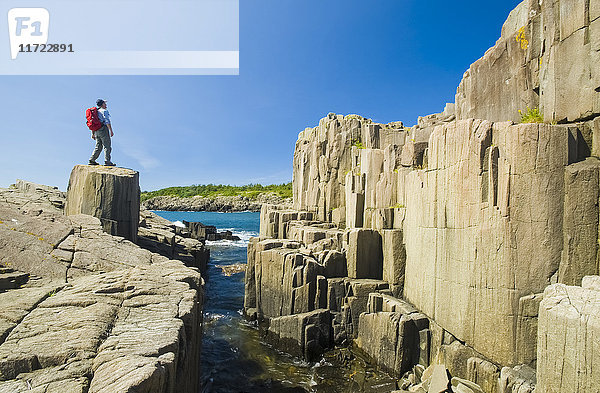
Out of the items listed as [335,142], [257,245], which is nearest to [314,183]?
[335,142]

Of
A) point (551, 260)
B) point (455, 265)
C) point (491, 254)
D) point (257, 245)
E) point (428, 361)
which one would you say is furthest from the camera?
point (257, 245)

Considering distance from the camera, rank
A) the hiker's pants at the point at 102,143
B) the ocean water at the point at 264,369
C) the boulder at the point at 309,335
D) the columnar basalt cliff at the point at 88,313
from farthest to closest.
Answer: the hiker's pants at the point at 102,143 < the boulder at the point at 309,335 < the ocean water at the point at 264,369 < the columnar basalt cliff at the point at 88,313

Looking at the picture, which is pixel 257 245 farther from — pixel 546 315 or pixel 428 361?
pixel 546 315

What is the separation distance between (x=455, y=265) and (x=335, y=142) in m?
13.7

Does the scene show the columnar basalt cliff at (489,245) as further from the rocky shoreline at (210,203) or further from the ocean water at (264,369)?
the rocky shoreline at (210,203)

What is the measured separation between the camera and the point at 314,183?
20.6 metres

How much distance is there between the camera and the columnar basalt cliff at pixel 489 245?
558 cm

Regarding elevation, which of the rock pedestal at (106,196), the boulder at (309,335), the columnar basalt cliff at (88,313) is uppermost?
the rock pedestal at (106,196)

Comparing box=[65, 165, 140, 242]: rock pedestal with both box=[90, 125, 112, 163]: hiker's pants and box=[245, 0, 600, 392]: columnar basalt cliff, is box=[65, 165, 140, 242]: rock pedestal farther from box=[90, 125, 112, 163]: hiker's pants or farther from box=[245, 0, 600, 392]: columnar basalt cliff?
box=[245, 0, 600, 392]: columnar basalt cliff

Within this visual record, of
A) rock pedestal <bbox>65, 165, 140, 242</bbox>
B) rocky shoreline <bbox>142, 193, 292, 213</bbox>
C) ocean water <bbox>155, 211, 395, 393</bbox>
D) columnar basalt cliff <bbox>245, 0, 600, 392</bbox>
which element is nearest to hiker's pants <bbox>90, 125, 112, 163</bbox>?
rock pedestal <bbox>65, 165, 140, 242</bbox>

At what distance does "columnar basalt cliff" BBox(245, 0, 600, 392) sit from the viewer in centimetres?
558

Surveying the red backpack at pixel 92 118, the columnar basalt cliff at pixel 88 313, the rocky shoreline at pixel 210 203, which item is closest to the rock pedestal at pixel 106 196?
the red backpack at pixel 92 118

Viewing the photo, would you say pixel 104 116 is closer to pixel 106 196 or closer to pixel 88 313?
pixel 106 196

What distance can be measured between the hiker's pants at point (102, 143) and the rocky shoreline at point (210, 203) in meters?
88.7
